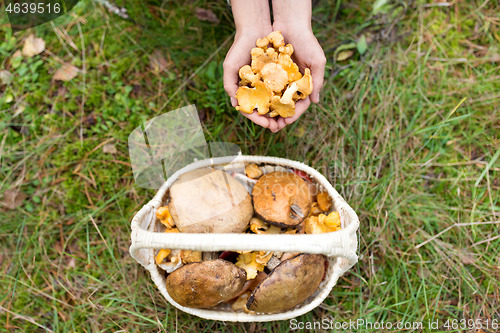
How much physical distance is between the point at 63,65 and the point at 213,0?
1.48m

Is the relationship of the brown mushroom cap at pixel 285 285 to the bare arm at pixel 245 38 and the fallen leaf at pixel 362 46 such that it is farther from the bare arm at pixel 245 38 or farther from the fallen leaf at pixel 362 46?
the fallen leaf at pixel 362 46

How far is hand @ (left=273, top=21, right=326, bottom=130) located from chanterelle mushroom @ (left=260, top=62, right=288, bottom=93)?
0.21 metres

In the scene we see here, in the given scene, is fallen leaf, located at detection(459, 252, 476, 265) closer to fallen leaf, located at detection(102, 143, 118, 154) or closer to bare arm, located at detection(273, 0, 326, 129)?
bare arm, located at detection(273, 0, 326, 129)

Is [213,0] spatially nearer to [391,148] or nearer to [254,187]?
[254,187]

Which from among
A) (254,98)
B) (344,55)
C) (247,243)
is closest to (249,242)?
(247,243)

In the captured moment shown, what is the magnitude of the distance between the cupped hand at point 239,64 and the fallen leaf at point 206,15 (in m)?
0.80

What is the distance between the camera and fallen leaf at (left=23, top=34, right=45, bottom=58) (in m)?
2.81

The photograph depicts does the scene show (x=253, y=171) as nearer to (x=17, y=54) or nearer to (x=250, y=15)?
(x=250, y=15)

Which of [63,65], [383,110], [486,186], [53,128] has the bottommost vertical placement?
[486,186]

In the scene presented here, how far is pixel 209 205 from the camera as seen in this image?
1785mm

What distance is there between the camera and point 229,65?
2021 mm

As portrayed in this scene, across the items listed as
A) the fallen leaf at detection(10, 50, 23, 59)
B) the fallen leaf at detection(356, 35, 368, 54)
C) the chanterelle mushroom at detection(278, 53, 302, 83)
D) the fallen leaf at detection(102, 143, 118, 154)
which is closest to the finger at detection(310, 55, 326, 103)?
the chanterelle mushroom at detection(278, 53, 302, 83)

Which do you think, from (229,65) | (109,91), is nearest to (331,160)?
(229,65)

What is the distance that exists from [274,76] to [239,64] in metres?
0.30
